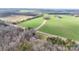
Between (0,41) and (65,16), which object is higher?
(65,16)

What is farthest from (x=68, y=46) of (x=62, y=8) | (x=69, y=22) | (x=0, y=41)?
(x=0, y=41)

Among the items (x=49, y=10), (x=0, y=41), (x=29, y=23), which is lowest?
(x=0, y=41)

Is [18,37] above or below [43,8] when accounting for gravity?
below

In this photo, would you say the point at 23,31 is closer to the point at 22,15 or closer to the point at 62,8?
the point at 22,15
